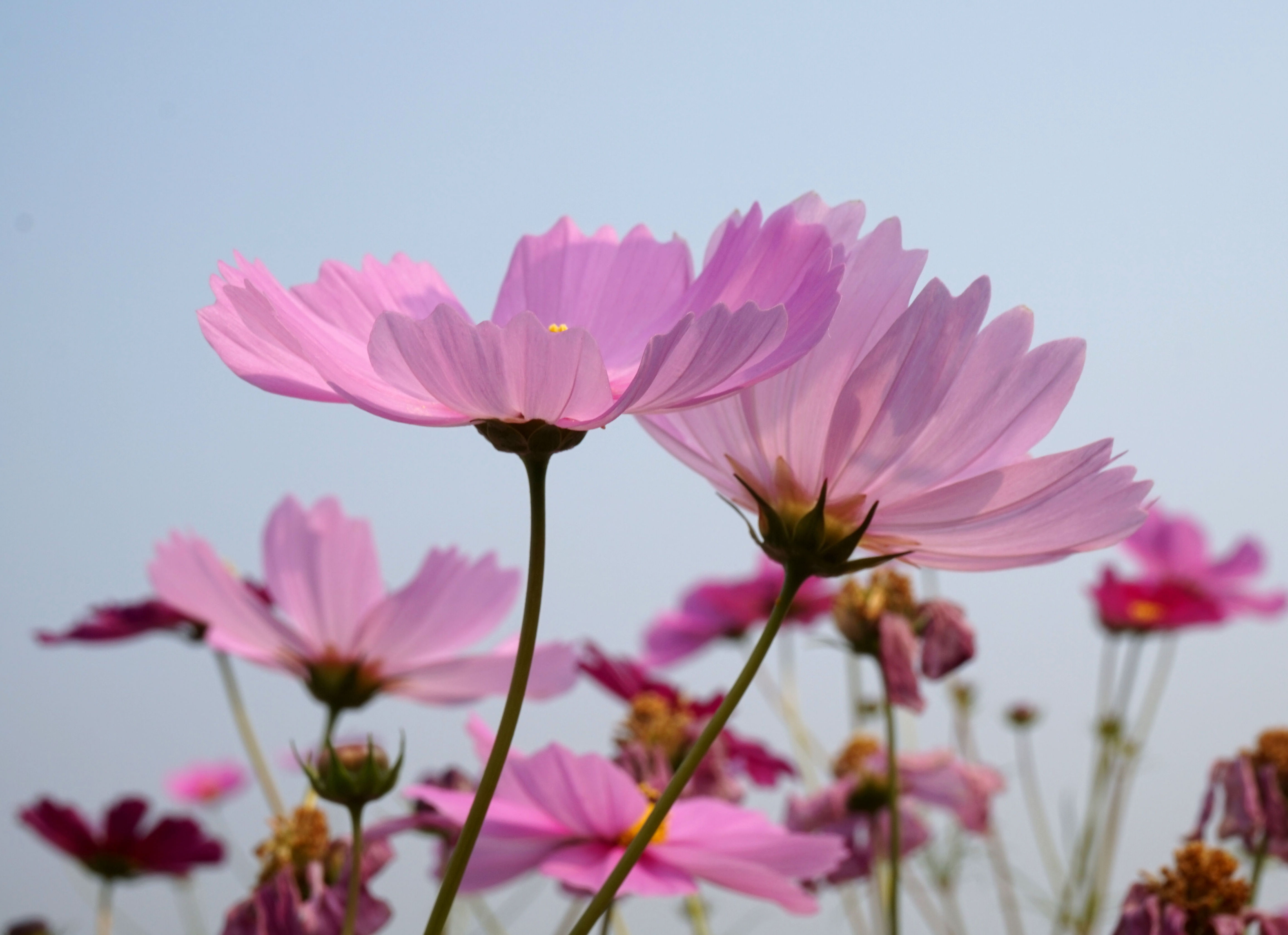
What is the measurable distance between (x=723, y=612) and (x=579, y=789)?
0.98 m

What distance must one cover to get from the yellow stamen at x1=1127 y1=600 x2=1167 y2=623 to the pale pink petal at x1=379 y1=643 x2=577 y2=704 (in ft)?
3.46

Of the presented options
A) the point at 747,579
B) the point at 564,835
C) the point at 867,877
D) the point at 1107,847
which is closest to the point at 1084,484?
the point at 564,835

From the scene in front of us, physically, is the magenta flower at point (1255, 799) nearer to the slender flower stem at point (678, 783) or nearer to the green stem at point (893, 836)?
the green stem at point (893, 836)

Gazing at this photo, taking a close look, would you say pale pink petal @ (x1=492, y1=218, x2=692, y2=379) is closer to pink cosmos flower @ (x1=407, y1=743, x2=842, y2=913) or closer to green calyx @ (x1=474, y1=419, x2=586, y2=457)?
green calyx @ (x1=474, y1=419, x2=586, y2=457)

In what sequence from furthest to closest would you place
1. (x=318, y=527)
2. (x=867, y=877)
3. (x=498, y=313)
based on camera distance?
(x=867, y=877) → (x=318, y=527) → (x=498, y=313)

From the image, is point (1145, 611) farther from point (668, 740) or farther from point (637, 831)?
point (637, 831)

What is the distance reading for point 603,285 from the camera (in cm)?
43

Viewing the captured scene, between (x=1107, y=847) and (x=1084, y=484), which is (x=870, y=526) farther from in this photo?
(x=1107, y=847)

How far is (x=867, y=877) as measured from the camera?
0.97 meters

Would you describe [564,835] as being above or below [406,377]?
below

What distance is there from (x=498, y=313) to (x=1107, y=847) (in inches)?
37.3

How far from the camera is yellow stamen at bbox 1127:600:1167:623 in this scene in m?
1.42

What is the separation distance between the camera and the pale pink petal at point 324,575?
60cm

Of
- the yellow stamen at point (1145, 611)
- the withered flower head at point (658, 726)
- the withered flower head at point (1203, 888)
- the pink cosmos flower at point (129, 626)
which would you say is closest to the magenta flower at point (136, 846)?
the pink cosmos flower at point (129, 626)
